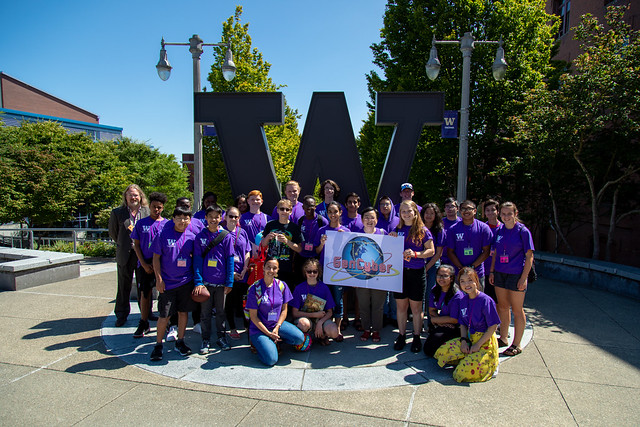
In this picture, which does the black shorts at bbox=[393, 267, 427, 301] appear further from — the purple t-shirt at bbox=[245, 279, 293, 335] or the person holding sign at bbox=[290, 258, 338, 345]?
the purple t-shirt at bbox=[245, 279, 293, 335]

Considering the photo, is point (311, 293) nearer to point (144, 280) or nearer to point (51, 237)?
point (144, 280)

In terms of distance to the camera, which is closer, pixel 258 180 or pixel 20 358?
pixel 20 358

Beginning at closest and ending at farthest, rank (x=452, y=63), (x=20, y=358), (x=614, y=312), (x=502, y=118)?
(x=20, y=358) < (x=614, y=312) < (x=502, y=118) < (x=452, y=63)

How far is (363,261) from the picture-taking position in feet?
15.3

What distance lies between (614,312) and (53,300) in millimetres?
9851

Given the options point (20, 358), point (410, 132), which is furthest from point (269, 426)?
point (410, 132)

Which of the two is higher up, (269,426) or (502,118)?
(502,118)

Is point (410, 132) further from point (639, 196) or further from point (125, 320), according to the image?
point (639, 196)

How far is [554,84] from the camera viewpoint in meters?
12.9

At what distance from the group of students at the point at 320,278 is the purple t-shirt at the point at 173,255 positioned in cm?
1

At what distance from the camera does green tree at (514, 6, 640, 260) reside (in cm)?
753

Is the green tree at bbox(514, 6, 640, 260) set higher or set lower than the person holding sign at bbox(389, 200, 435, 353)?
higher

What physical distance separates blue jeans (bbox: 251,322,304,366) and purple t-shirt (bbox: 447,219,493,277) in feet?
7.70

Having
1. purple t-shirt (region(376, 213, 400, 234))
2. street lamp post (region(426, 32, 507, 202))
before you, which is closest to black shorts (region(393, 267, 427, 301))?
purple t-shirt (region(376, 213, 400, 234))
